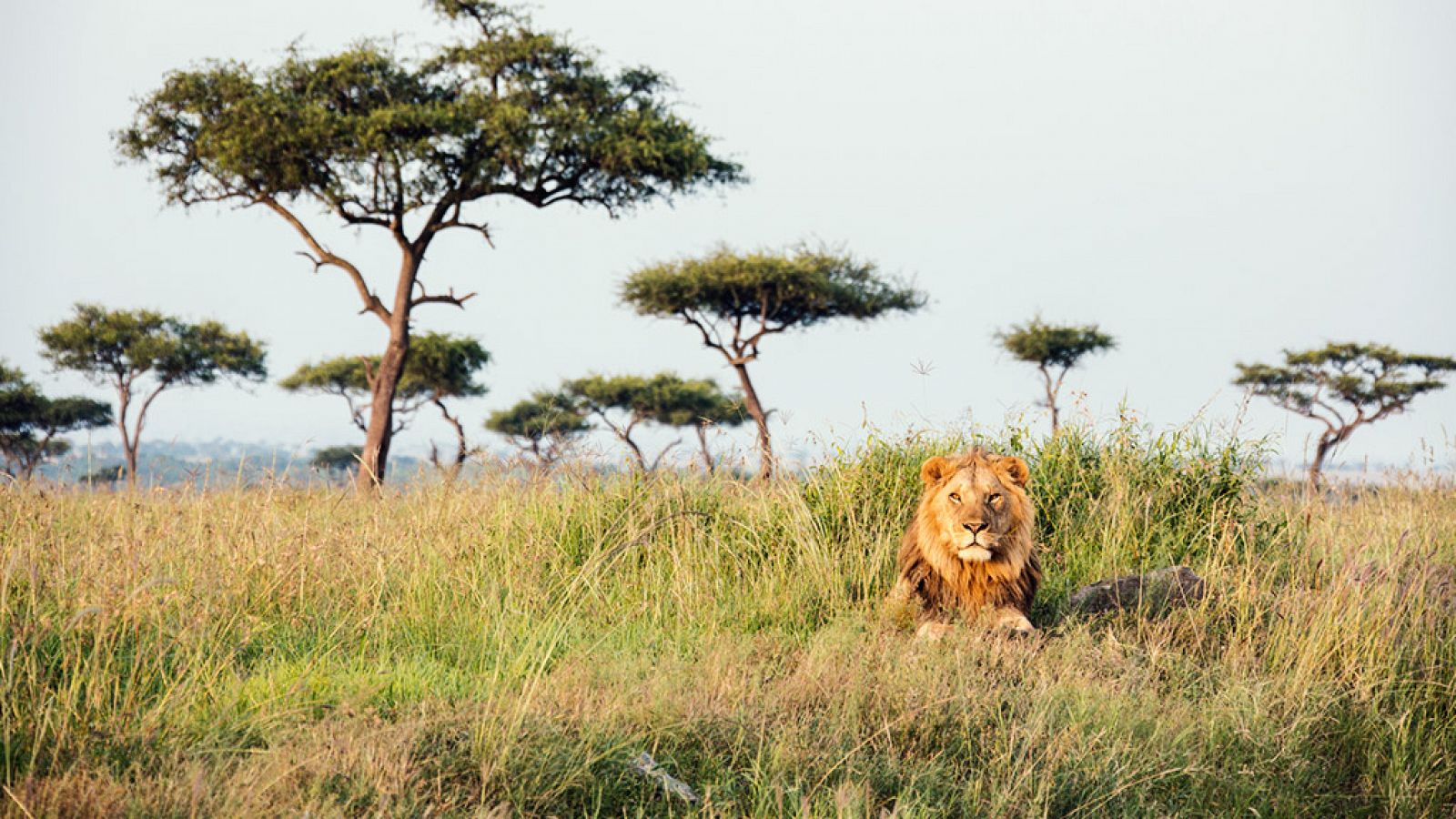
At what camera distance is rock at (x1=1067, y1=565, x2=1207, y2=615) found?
19.1 ft

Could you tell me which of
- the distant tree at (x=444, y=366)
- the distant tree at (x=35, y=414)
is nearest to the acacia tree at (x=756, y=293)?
the distant tree at (x=444, y=366)

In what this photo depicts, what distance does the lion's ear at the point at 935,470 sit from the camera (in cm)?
506

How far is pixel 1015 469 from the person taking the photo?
5.07m

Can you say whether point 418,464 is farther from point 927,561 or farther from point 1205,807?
point 1205,807

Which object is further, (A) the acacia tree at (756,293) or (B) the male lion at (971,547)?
(A) the acacia tree at (756,293)

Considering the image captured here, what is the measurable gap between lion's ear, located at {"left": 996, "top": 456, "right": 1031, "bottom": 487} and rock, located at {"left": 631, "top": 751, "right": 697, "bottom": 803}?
217 centimetres

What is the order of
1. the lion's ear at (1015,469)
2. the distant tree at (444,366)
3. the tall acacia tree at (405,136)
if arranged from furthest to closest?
the distant tree at (444,366) < the tall acacia tree at (405,136) < the lion's ear at (1015,469)

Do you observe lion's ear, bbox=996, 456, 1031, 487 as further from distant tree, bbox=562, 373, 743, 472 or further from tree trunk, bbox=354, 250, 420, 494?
distant tree, bbox=562, 373, 743, 472

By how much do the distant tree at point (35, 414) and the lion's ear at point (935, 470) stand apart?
107ft

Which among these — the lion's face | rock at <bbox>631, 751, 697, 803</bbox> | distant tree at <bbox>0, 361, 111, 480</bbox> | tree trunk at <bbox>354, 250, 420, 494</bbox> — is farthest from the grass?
distant tree at <bbox>0, 361, 111, 480</bbox>

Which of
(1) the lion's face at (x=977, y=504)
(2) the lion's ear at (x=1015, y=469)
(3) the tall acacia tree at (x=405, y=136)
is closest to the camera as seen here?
(1) the lion's face at (x=977, y=504)

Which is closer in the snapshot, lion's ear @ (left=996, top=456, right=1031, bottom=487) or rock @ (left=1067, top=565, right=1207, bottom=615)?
lion's ear @ (left=996, top=456, right=1031, bottom=487)

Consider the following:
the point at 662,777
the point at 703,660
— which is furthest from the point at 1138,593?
the point at 662,777

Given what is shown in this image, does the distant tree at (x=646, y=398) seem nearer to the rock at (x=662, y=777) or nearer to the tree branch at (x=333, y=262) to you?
the tree branch at (x=333, y=262)
